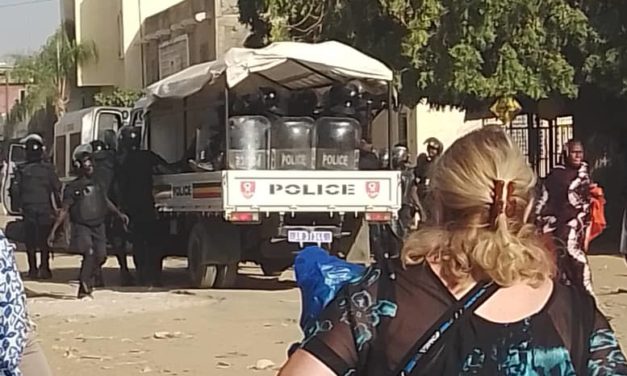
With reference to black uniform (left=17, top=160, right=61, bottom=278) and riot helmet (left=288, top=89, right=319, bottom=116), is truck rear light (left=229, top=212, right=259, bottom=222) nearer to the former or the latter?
riot helmet (left=288, top=89, right=319, bottom=116)

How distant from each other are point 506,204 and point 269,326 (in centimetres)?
1001

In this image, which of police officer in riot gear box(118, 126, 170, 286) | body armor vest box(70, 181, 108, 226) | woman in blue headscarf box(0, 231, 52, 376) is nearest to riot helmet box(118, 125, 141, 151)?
police officer in riot gear box(118, 126, 170, 286)

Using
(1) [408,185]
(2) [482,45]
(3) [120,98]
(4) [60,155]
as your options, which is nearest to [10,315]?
(1) [408,185]

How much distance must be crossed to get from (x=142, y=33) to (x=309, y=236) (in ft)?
132

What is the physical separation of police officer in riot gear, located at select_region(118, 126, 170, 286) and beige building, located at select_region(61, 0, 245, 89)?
22608mm

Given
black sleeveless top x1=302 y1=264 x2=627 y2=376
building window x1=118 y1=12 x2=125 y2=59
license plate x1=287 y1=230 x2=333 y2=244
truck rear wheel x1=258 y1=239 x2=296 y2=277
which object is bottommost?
truck rear wheel x1=258 y1=239 x2=296 y2=277

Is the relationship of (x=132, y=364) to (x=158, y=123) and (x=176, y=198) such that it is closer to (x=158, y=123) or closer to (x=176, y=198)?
(x=176, y=198)

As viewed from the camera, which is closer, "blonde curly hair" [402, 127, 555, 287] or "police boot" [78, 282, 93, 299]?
"blonde curly hair" [402, 127, 555, 287]

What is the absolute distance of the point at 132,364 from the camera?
36.3 ft

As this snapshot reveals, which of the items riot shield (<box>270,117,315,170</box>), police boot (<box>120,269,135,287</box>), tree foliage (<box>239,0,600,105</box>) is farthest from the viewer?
tree foliage (<box>239,0,600,105</box>)

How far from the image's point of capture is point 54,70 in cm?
6356

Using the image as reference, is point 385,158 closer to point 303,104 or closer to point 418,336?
point 303,104

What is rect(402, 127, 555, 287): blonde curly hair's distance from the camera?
328 cm

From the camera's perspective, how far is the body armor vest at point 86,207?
15328mm
